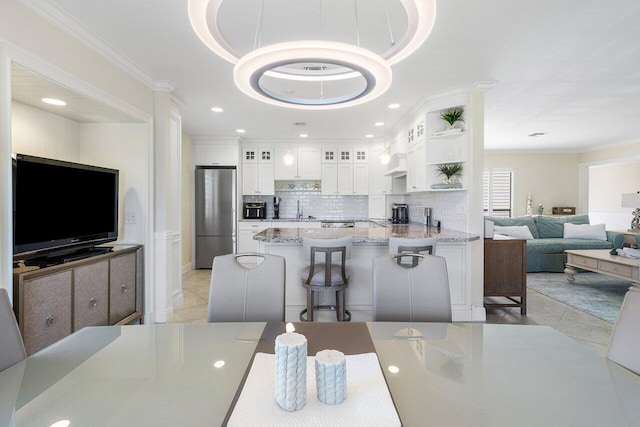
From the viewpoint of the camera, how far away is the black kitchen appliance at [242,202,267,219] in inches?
225

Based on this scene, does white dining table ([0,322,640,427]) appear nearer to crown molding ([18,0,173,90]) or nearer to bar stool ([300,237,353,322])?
bar stool ([300,237,353,322])

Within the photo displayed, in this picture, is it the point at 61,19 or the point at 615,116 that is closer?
the point at 61,19

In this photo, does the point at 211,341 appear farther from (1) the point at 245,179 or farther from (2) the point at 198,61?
(1) the point at 245,179

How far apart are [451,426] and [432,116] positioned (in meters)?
3.50

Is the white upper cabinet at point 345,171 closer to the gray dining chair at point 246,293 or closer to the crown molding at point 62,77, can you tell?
the crown molding at point 62,77

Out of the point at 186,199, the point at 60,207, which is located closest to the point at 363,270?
the point at 60,207

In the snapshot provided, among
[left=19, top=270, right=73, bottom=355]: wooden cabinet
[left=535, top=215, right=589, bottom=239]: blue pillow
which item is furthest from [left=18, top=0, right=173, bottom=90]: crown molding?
[left=535, top=215, right=589, bottom=239]: blue pillow

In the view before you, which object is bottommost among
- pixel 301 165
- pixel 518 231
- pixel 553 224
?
pixel 518 231

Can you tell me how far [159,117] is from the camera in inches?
126

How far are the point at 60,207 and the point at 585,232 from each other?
7.73 meters

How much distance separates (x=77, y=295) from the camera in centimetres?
230

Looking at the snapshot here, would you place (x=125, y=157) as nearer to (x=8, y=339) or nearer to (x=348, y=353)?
(x=8, y=339)

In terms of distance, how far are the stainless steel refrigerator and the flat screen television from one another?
248 centimetres

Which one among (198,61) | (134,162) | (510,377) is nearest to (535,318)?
(510,377)
